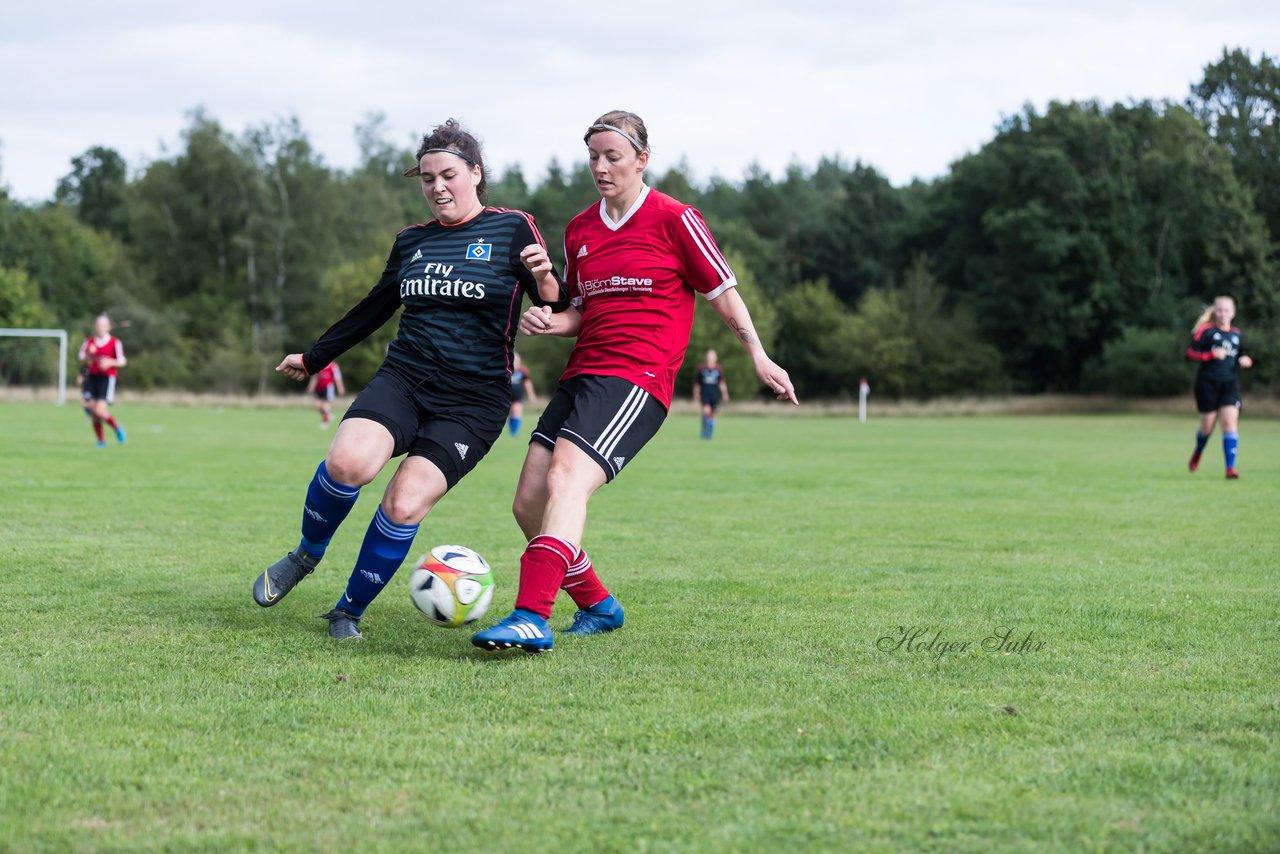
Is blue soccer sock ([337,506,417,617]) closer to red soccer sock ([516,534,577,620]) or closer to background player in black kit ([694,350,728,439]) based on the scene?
red soccer sock ([516,534,577,620])

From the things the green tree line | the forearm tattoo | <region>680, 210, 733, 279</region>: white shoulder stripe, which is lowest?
the forearm tattoo

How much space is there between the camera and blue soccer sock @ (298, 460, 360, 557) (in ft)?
17.6

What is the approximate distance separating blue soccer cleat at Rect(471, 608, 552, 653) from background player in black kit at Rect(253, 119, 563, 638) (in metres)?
0.74

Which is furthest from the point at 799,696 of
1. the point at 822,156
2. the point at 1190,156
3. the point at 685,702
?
the point at 822,156

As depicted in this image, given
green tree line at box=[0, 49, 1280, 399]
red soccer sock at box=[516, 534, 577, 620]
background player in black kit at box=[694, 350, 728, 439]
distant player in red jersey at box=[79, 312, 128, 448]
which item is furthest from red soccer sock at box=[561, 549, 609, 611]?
green tree line at box=[0, 49, 1280, 399]

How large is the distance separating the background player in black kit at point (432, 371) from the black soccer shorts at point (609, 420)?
1.26 feet

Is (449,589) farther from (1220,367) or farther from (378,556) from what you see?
(1220,367)

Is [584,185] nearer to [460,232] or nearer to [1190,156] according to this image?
[1190,156]

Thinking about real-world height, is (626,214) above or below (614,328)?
above

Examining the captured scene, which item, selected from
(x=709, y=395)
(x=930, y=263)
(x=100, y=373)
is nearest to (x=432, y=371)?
(x=100, y=373)

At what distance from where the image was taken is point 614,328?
213 inches

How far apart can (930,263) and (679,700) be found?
6859 cm

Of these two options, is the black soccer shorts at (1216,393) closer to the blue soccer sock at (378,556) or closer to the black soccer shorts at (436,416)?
the black soccer shorts at (436,416)

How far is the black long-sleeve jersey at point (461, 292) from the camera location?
5.44 metres
